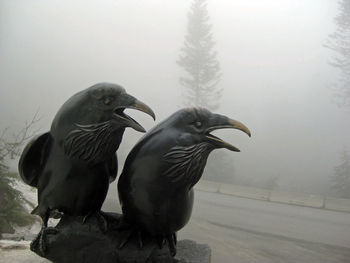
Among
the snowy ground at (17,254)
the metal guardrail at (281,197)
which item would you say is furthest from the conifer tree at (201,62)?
the snowy ground at (17,254)

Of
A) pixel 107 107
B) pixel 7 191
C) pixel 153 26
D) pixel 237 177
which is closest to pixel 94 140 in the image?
pixel 107 107

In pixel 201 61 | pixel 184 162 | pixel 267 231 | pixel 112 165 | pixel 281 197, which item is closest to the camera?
pixel 184 162

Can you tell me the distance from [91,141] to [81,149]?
4 cm

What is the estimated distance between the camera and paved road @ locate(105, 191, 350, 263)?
262 centimetres

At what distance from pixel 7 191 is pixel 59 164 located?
176 cm

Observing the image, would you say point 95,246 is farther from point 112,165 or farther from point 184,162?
point 184,162

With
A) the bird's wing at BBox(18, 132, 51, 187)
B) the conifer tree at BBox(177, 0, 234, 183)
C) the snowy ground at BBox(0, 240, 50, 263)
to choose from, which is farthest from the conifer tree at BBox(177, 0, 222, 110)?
the bird's wing at BBox(18, 132, 51, 187)

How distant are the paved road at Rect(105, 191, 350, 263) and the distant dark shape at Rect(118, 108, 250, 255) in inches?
57.5

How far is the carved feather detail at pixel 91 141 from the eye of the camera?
3.44ft

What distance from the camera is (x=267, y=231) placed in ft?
10.3

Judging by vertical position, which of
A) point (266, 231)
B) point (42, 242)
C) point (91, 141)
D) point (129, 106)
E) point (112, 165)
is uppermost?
point (129, 106)

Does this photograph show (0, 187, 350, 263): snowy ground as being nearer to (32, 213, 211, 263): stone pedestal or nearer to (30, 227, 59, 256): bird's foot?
(32, 213, 211, 263): stone pedestal

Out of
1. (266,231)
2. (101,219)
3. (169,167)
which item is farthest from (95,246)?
(266,231)

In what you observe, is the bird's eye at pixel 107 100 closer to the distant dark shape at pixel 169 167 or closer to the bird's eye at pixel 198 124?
the distant dark shape at pixel 169 167
